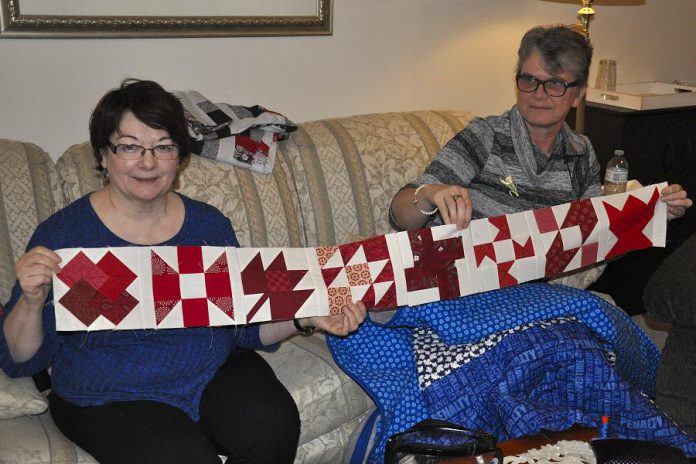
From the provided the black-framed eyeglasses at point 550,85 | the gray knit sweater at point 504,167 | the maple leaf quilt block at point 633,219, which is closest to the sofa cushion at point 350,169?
the gray knit sweater at point 504,167

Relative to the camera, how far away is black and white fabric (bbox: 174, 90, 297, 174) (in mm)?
2227

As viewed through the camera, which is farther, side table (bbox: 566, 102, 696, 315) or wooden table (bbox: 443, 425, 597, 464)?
side table (bbox: 566, 102, 696, 315)

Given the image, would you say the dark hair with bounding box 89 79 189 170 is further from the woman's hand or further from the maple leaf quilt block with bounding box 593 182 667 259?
the maple leaf quilt block with bounding box 593 182 667 259

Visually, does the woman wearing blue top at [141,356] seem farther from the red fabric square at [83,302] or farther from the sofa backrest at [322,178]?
the sofa backrest at [322,178]

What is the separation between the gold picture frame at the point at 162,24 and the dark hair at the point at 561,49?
2.82 feet

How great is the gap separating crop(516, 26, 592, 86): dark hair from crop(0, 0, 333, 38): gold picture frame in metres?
0.86

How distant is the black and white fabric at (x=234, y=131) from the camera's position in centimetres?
223

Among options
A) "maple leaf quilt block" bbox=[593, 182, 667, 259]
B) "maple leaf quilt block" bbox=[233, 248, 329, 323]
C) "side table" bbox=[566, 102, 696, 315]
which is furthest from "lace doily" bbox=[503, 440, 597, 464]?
"side table" bbox=[566, 102, 696, 315]

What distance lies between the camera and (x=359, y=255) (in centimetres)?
187

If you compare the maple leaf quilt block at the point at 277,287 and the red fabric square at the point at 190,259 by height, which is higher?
the red fabric square at the point at 190,259

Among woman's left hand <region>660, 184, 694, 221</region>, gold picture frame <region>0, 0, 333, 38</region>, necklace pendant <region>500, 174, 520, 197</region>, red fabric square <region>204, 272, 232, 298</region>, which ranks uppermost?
gold picture frame <region>0, 0, 333, 38</region>

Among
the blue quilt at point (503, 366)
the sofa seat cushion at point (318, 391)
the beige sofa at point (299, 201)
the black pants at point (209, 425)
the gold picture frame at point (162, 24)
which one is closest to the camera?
the black pants at point (209, 425)

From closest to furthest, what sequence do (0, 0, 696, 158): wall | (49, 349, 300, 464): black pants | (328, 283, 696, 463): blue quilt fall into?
1. (49, 349, 300, 464): black pants
2. (328, 283, 696, 463): blue quilt
3. (0, 0, 696, 158): wall

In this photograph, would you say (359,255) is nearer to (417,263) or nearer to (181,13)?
(417,263)
